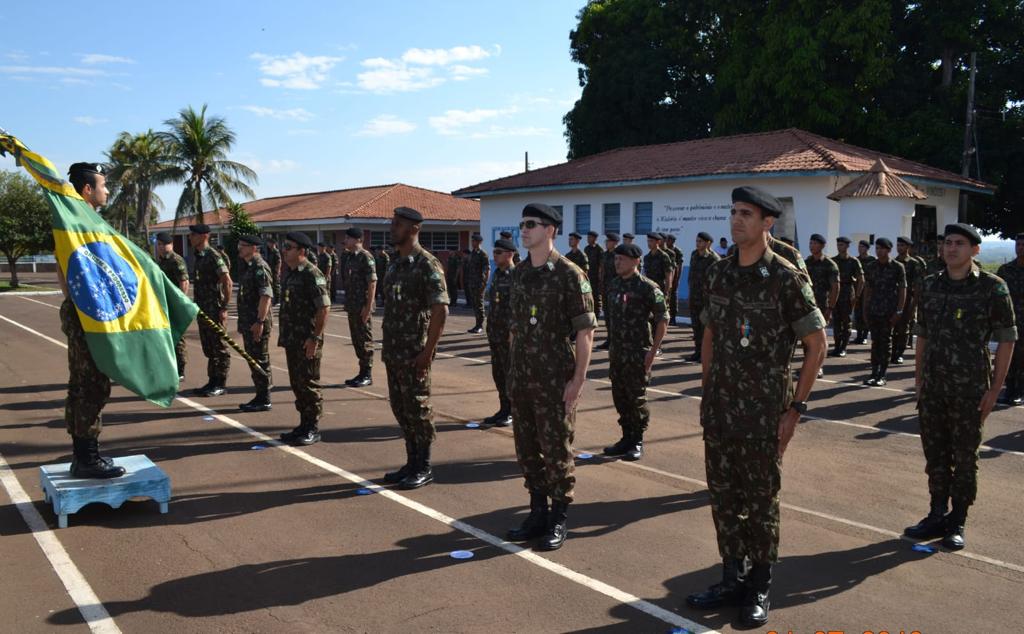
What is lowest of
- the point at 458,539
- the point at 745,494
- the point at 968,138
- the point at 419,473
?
the point at 458,539

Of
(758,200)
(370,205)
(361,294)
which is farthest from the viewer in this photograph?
(370,205)

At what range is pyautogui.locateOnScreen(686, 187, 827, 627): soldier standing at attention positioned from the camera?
154 inches

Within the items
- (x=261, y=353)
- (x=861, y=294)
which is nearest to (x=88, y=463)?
(x=261, y=353)

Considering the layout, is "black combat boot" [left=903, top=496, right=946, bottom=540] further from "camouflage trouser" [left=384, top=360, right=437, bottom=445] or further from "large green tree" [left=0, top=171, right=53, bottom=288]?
"large green tree" [left=0, top=171, right=53, bottom=288]

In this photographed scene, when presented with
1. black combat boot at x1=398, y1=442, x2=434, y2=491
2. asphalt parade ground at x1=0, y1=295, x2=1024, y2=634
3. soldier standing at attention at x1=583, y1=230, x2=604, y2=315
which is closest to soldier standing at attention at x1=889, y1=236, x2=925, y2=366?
asphalt parade ground at x1=0, y1=295, x2=1024, y2=634

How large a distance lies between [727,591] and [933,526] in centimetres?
197

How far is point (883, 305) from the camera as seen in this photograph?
11391mm

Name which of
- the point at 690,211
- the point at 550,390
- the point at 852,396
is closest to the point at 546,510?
the point at 550,390

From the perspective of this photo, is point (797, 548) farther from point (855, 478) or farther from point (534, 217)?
point (534, 217)

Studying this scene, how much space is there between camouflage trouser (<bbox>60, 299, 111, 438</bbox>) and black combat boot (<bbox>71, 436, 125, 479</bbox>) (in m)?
0.06

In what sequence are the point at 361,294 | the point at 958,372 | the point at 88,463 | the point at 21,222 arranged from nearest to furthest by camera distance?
the point at 958,372 < the point at 88,463 < the point at 361,294 < the point at 21,222

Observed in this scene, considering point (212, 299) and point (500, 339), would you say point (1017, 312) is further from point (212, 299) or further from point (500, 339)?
point (212, 299)

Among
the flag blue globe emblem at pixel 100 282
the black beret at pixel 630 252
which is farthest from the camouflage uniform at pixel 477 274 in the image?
the flag blue globe emblem at pixel 100 282

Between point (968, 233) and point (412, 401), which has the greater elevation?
point (968, 233)
